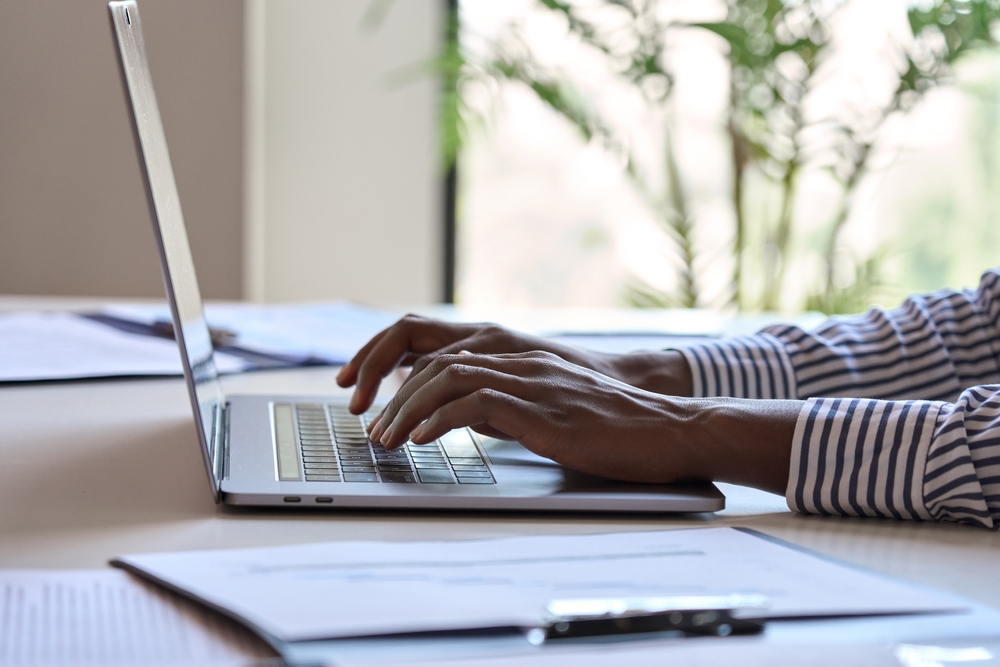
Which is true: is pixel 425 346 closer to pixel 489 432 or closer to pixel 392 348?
pixel 392 348

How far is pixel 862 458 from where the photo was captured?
0.57m

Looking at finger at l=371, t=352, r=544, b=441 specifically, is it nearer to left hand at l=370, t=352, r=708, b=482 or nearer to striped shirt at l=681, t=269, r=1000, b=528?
left hand at l=370, t=352, r=708, b=482

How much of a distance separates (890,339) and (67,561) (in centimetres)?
74

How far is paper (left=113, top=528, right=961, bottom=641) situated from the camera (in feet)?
1.15

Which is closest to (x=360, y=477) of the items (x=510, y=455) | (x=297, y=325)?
(x=510, y=455)

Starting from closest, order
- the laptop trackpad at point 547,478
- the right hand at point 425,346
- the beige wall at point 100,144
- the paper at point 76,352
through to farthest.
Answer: the laptop trackpad at point 547,478 → the right hand at point 425,346 → the paper at point 76,352 → the beige wall at point 100,144

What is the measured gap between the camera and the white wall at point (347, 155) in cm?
295

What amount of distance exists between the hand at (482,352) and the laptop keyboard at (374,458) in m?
0.08

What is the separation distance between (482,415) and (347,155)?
257 cm

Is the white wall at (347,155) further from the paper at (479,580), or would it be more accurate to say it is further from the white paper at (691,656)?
the white paper at (691,656)

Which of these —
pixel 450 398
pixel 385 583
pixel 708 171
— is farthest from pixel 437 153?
pixel 385 583

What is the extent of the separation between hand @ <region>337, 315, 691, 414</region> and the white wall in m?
2.15

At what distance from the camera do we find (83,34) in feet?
8.11

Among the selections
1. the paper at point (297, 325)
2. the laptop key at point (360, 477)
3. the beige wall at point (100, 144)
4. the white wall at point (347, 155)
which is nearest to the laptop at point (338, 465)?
the laptop key at point (360, 477)
